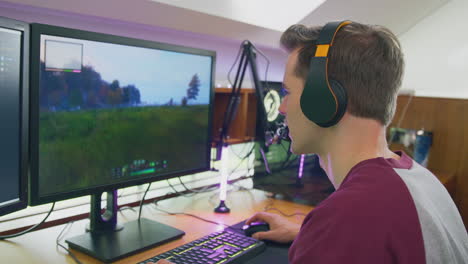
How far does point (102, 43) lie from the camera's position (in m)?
0.99

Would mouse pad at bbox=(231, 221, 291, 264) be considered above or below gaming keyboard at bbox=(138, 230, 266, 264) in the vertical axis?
below

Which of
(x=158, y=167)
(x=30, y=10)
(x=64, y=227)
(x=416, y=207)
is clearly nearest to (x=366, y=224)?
(x=416, y=207)

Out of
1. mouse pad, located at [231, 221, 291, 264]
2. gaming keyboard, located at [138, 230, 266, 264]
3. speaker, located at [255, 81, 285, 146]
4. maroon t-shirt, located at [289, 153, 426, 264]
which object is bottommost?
mouse pad, located at [231, 221, 291, 264]

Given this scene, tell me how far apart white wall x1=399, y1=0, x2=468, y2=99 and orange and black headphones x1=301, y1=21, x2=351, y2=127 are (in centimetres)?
194

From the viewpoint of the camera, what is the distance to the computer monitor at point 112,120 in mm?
899

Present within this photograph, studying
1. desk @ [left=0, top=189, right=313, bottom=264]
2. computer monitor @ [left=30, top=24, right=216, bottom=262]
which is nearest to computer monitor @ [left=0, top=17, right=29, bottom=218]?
computer monitor @ [left=30, top=24, right=216, bottom=262]

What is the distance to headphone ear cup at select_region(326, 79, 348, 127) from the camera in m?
0.76

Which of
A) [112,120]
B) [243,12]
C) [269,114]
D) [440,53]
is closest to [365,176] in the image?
[112,120]

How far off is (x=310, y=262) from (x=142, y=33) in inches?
45.6

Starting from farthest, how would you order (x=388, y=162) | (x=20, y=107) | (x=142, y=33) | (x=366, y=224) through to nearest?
(x=142, y=33) < (x=20, y=107) < (x=388, y=162) < (x=366, y=224)

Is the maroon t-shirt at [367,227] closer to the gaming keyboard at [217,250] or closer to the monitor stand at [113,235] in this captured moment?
the gaming keyboard at [217,250]

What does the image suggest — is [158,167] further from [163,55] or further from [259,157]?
[259,157]

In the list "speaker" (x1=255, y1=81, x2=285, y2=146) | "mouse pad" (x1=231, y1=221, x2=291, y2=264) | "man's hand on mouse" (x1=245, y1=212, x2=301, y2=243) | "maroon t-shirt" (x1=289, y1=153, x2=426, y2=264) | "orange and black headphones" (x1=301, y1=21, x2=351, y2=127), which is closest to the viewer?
"maroon t-shirt" (x1=289, y1=153, x2=426, y2=264)

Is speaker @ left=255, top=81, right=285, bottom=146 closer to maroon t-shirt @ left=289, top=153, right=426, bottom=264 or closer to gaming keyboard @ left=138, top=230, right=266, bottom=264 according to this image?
gaming keyboard @ left=138, top=230, right=266, bottom=264
